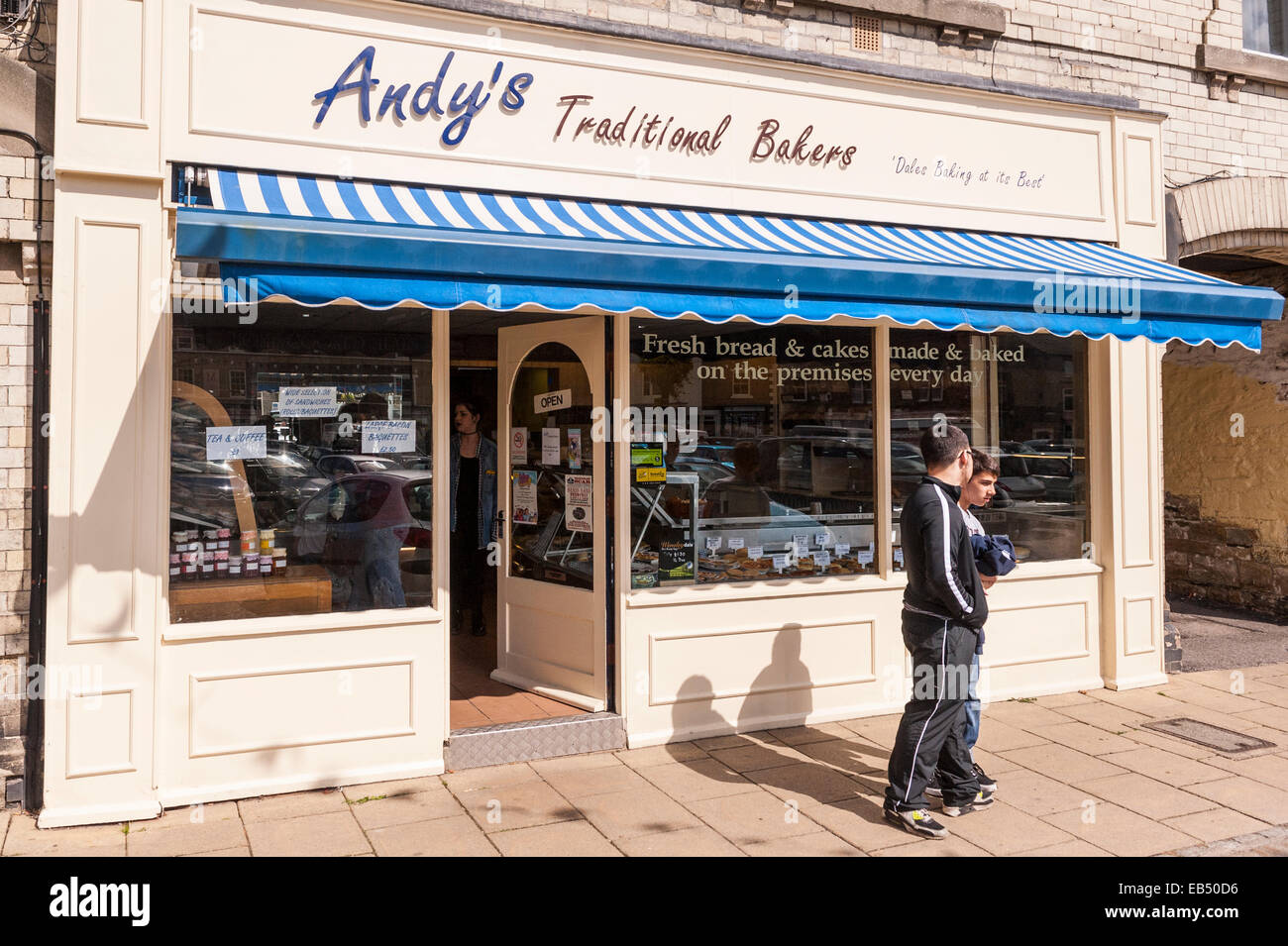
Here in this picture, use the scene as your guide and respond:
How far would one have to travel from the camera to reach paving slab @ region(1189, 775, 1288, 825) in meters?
4.83

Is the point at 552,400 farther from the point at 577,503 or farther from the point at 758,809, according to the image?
the point at 758,809

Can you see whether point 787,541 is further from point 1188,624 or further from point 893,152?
point 1188,624

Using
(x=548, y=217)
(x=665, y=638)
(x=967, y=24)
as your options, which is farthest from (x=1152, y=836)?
(x=967, y=24)

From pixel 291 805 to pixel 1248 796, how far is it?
4692mm

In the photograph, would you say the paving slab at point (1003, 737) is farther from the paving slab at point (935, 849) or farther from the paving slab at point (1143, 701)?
the paving slab at point (935, 849)

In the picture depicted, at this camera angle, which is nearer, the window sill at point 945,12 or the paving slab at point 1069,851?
the paving slab at point 1069,851

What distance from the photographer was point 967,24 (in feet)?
22.7

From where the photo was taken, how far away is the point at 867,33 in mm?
6711

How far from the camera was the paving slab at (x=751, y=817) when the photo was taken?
15.1ft

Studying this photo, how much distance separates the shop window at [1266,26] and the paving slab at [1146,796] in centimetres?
653

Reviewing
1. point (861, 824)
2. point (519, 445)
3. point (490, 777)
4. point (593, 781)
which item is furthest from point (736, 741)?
point (519, 445)

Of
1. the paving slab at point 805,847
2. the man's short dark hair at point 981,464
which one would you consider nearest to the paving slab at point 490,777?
the paving slab at point 805,847

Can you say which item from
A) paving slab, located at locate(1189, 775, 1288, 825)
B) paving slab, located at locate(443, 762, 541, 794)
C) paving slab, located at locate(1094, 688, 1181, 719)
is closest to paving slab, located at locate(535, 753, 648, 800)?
paving slab, located at locate(443, 762, 541, 794)

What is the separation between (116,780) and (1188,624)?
8684 millimetres
